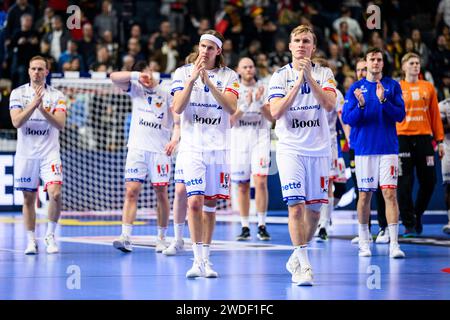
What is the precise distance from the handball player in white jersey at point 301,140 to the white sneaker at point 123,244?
10.3 feet

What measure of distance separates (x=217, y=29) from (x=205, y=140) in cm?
1372

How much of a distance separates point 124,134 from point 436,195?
6.55 metres

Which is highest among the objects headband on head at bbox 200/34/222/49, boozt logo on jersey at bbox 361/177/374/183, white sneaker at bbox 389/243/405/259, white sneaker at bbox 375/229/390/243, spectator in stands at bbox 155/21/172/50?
spectator in stands at bbox 155/21/172/50

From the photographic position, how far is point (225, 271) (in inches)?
382

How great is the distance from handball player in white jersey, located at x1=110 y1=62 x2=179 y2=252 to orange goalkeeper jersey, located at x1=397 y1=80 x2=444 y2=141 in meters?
3.54

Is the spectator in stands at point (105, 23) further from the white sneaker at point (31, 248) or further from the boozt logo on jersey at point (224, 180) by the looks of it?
the boozt logo on jersey at point (224, 180)

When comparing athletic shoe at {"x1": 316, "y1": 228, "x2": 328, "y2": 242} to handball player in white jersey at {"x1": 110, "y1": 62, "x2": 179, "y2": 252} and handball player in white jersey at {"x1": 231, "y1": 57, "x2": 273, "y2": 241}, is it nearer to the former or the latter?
handball player in white jersey at {"x1": 231, "y1": 57, "x2": 273, "y2": 241}

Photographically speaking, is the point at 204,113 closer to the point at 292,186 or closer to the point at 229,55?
the point at 292,186

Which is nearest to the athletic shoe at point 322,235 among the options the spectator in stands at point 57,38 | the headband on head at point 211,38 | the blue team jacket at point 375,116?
the blue team jacket at point 375,116

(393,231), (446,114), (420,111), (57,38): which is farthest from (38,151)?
(57,38)

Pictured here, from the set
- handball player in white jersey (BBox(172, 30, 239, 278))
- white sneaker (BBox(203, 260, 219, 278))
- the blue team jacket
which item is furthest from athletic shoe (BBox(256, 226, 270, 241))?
white sneaker (BBox(203, 260, 219, 278))

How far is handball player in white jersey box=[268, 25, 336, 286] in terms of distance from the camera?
28.3 feet

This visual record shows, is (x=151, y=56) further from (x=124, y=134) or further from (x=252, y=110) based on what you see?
(x=252, y=110)
